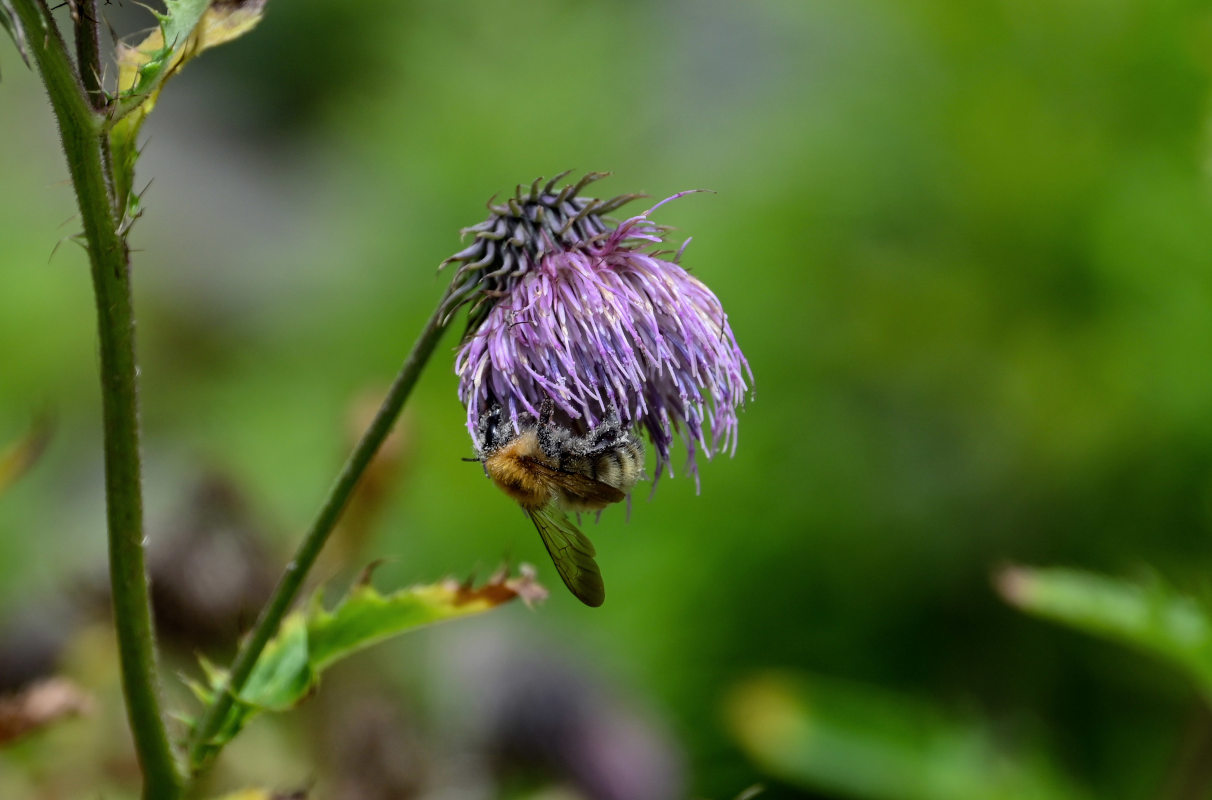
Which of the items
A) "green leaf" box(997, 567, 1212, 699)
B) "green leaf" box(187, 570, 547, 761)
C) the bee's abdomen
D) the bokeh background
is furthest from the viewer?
the bokeh background

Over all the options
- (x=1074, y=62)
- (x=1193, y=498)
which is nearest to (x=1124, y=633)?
(x=1193, y=498)

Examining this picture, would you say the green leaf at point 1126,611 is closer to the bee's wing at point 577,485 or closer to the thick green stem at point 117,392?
the bee's wing at point 577,485

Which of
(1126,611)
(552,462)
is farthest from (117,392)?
(1126,611)

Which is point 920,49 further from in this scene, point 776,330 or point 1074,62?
point 776,330

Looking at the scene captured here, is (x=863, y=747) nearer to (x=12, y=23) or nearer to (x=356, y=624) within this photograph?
(x=356, y=624)

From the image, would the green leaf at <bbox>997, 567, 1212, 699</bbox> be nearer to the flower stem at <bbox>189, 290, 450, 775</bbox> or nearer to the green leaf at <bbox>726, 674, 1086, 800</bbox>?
the green leaf at <bbox>726, 674, 1086, 800</bbox>

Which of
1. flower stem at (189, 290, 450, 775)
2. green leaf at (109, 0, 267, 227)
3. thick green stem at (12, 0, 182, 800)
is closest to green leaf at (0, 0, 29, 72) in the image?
thick green stem at (12, 0, 182, 800)

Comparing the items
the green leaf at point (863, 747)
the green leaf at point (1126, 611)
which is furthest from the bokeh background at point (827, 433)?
the green leaf at point (1126, 611)
